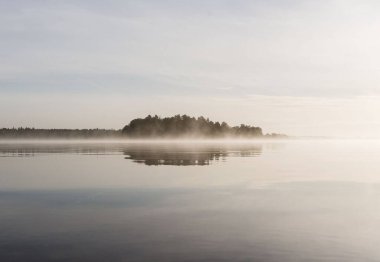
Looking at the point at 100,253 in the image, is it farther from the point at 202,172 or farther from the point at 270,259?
the point at 202,172

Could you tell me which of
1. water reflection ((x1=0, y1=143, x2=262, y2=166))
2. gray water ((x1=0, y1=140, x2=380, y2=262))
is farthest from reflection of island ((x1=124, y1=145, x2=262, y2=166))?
gray water ((x1=0, y1=140, x2=380, y2=262))

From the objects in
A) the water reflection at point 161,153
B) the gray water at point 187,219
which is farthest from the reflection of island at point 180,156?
the gray water at point 187,219

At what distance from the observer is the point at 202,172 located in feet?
122

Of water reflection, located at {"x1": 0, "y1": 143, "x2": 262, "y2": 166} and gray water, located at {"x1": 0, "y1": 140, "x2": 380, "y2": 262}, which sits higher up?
water reflection, located at {"x1": 0, "y1": 143, "x2": 262, "y2": 166}

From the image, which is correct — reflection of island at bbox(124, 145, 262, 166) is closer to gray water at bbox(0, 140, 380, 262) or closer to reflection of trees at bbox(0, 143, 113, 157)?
reflection of trees at bbox(0, 143, 113, 157)

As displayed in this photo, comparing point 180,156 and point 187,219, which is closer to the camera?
point 187,219

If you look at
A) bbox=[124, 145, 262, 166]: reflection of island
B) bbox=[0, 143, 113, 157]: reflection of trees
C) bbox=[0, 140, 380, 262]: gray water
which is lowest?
bbox=[0, 140, 380, 262]: gray water

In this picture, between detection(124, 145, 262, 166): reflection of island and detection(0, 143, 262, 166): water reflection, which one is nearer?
detection(124, 145, 262, 166): reflection of island

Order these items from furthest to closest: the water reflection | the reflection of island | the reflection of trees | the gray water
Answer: the reflection of trees, the water reflection, the reflection of island, the gray water

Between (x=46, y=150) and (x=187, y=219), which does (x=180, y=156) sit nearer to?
(x=46, y=150)

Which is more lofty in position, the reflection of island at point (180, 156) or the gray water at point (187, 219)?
the reflection of island at point (180, 156)

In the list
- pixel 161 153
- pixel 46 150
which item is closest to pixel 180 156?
pixel 161 153

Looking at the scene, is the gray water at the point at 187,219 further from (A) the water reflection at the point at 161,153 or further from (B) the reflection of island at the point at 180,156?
(A) the water reflection at the point at 161,153

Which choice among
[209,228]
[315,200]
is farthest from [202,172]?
[209,228]
